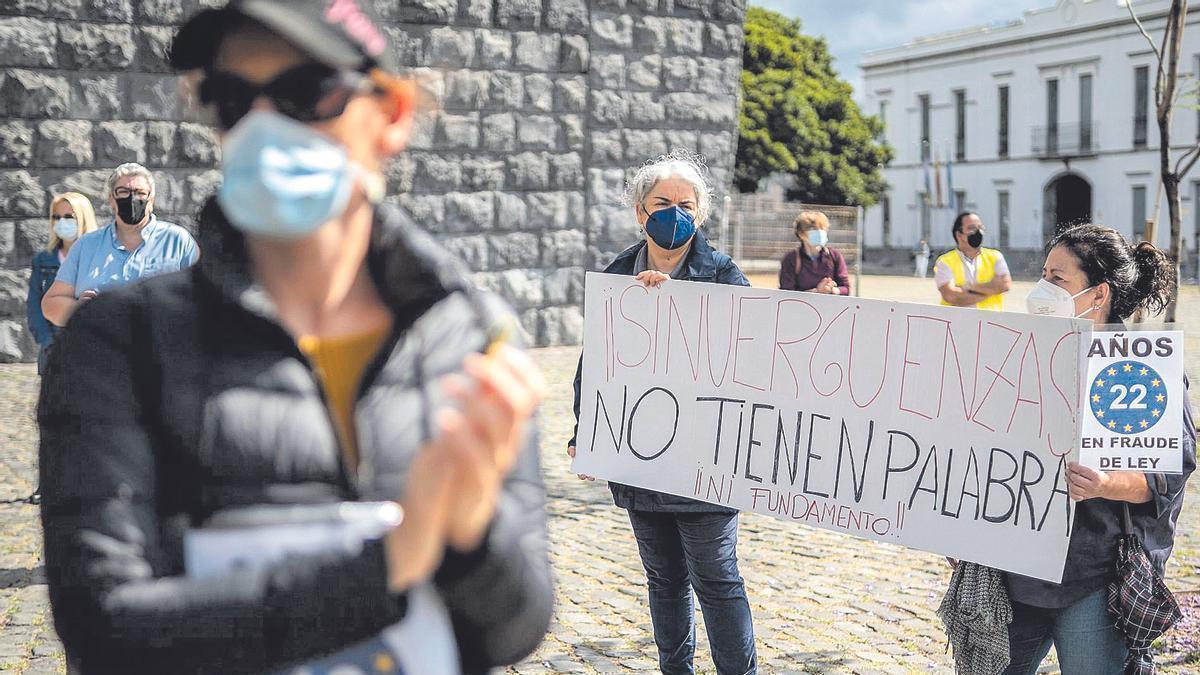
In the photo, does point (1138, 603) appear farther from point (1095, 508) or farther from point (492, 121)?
point (492, 121)

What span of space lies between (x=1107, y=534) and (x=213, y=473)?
280cm

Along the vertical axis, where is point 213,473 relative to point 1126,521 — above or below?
above

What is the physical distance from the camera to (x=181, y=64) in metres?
1.42

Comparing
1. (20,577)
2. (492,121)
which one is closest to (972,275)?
(20,577)

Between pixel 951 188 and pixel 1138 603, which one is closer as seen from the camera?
pixel 1138 603

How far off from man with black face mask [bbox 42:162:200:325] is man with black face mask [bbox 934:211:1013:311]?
5407mm

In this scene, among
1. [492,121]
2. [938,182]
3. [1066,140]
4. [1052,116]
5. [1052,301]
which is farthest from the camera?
[938,182]

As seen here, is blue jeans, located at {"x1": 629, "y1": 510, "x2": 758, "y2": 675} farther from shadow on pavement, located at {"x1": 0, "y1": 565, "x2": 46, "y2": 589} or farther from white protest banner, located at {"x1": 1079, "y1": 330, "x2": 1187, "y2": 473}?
shadow on pavement, located at {"x1": 0, "y1": 565, "x2": 46, "y2": 589}

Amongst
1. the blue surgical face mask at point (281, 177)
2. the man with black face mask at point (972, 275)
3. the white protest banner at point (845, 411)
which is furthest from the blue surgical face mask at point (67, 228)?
the blue surgical face mask at point (281, 177)

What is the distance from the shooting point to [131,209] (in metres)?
6.12

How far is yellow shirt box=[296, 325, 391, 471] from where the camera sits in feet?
4.67

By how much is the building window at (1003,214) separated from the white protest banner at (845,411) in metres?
56.6

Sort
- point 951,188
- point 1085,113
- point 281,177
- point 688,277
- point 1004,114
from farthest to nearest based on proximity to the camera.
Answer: point 951,188, point 1004,114, point 1085,113, point 688,277, point 281,177

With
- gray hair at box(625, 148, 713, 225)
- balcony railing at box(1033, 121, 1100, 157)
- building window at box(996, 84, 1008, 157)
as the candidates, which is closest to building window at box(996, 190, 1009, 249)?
building window at box(996, 84, 1008, 157)
